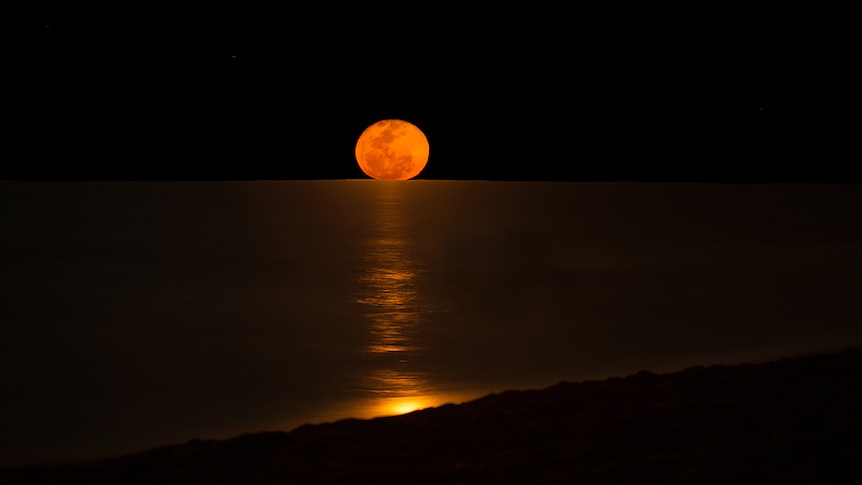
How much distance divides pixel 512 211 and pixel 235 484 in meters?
12.1

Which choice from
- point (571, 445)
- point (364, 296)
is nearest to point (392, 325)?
point (364, 296)

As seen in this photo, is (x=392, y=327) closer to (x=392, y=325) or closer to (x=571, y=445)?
(x=392, y=325)

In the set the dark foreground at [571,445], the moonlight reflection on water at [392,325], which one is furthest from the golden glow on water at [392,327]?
the dark foreground at [571,445]

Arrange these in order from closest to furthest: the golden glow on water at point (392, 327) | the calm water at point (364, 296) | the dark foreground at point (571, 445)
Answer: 1. the dark foreground at point (571, 445)
2. the golden glow on water at point (392, 327)
3. the calm water at point (364, 296)

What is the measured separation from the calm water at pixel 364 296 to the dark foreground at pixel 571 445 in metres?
0.53

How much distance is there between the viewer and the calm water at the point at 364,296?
17.0 feet

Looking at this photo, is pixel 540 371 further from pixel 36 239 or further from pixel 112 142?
pixel 112 142

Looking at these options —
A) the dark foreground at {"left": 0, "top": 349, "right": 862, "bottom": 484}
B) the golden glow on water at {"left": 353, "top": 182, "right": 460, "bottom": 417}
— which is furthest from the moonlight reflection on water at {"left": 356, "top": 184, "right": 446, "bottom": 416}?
the dark foreground at {"left": 0, "top": 349, "right": 862, "bottom": 484}

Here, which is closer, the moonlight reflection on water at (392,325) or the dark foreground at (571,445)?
the dark foreground at (571,445)

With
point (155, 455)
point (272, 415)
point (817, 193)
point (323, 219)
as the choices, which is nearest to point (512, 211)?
point (323, 219)

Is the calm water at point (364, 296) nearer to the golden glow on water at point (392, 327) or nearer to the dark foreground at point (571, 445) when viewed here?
the golden glow on water at point (392, 327)

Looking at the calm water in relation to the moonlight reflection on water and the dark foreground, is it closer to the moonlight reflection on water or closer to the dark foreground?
the moonlight reflection on water

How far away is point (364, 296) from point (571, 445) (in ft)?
15.7

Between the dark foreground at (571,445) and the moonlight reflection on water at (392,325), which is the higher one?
the moonlight reflection on water at (392,325)
